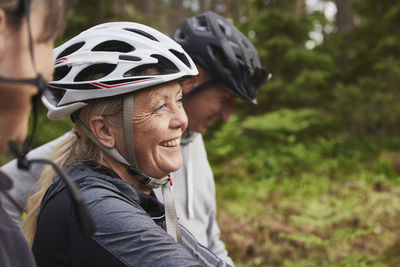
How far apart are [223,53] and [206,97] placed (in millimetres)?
429

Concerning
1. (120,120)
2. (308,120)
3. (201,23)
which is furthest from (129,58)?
(308,120)

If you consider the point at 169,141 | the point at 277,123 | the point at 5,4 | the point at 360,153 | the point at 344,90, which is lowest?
the point at 360,153

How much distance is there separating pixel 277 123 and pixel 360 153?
216 cm

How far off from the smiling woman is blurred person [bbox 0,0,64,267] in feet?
1.84

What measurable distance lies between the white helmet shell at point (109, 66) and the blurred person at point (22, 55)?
716 mm

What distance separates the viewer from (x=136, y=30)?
6.84ft

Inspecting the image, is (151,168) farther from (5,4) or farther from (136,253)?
(5,4)

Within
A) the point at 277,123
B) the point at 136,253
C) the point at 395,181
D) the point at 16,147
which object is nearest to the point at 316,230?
the point at 395,181

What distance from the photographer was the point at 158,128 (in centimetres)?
192

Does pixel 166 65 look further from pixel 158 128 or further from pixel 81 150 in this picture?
pixel 81 150

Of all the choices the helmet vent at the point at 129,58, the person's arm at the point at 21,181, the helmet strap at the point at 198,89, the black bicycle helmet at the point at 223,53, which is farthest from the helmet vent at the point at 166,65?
the black bicycle helmet at the point at 223,53

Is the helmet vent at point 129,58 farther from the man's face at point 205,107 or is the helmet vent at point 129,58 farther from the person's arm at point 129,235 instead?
the man's face at point 205,107

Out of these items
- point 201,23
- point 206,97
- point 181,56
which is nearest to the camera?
point 181,56

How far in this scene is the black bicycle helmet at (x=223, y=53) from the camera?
325cm
